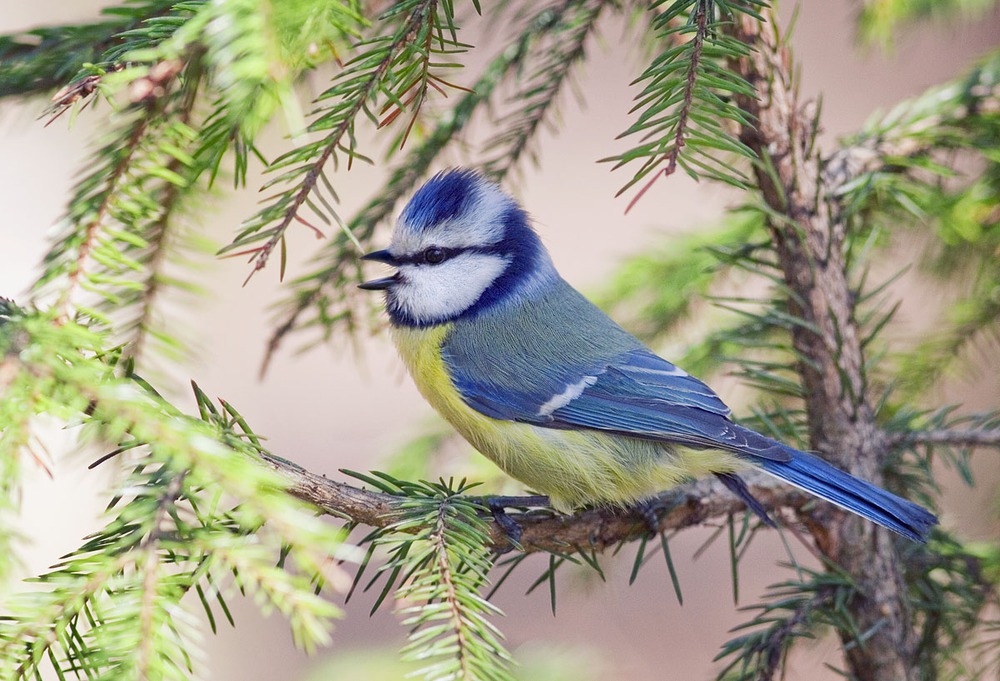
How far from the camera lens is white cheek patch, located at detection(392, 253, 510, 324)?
1.34 metres

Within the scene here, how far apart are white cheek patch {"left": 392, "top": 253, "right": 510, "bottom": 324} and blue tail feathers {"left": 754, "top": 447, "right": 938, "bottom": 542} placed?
61 centimetres

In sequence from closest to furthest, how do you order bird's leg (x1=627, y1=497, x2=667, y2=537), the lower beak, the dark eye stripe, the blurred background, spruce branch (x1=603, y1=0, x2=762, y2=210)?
spruce branch (x1=603, y1=0, x2=762, y2=210), bird's leg (x1=627, y1=497, x2=667, y2=537), the lower beak, the dark eye stripe, the blurred background

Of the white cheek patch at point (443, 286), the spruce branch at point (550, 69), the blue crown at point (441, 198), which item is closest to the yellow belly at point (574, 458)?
the white cheek patch at point (443, 286)

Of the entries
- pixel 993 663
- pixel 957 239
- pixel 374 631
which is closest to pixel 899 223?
pixel 957 239

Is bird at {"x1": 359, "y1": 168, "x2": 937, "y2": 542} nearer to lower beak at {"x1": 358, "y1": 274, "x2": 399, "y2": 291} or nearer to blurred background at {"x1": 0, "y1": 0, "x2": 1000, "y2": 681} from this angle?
lower beak at {"x1": 358, "y1": 274, "x2": 399, "y2": 291}

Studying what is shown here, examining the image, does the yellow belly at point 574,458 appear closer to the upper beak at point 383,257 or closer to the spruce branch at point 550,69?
the upper beak at point 383,257

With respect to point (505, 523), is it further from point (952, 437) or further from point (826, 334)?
point (952, 437)

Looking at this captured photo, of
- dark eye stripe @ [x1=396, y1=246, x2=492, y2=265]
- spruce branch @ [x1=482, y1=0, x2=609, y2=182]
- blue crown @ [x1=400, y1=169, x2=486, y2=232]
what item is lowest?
dark eye stripe @ [x1=396, y1=246, x2=492, y2=265]

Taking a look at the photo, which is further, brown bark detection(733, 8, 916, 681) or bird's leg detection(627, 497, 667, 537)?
bird's leg detection(627, 497, 667, 537)

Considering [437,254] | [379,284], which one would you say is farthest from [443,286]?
[379,284]

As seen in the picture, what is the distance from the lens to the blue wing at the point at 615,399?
1198 mm

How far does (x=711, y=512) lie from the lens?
3.56 ft

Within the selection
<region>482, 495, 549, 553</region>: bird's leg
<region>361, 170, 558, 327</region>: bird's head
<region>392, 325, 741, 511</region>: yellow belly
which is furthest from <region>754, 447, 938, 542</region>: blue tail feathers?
<region>361, 170, 558, 327</region>: bird's head

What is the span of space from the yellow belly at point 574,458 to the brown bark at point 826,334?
153 mm
